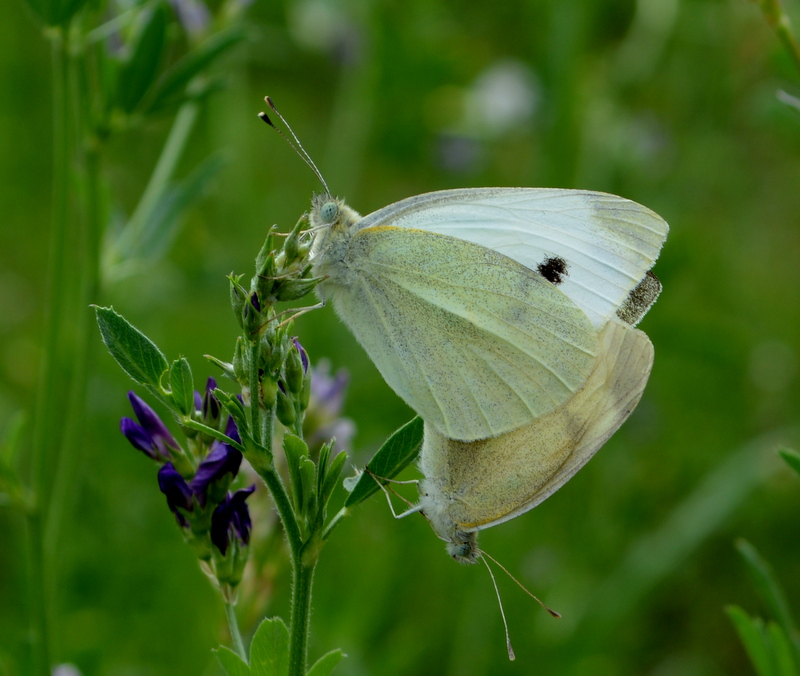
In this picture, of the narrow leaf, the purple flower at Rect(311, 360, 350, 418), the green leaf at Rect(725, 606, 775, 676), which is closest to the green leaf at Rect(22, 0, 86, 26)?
the narrow leaf

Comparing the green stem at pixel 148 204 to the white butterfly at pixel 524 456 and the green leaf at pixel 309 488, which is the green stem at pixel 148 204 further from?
the green leaf at pixel 309 488

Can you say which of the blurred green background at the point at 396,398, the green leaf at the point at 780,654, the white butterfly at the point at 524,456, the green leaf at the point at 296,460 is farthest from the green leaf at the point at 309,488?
the green leaf at the point at 780,654

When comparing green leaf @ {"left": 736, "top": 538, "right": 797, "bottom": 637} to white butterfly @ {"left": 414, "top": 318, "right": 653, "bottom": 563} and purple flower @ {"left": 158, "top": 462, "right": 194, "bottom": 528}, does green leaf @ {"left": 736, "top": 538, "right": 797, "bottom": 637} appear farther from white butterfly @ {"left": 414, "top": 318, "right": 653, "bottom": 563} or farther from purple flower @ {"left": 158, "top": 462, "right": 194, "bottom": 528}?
purple flower @ {"left": 158, "top": 462, "right": 194, "bottom": 528}

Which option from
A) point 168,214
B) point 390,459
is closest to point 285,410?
point 390,459

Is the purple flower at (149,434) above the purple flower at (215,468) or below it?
above

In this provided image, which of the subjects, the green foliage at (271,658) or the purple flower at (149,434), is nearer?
the green foliage at (271,658)

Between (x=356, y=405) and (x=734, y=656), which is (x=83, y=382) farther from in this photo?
(x=734, y=656)

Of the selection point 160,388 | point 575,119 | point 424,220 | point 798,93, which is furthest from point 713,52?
point 160,388
